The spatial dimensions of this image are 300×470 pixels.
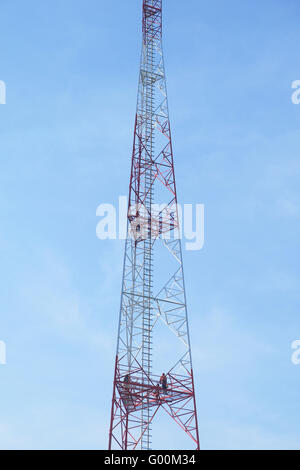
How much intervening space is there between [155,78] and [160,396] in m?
29.5

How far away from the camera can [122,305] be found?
2112 inches

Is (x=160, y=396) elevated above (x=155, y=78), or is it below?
below

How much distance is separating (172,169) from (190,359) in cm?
1751

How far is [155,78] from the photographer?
2446 inches
